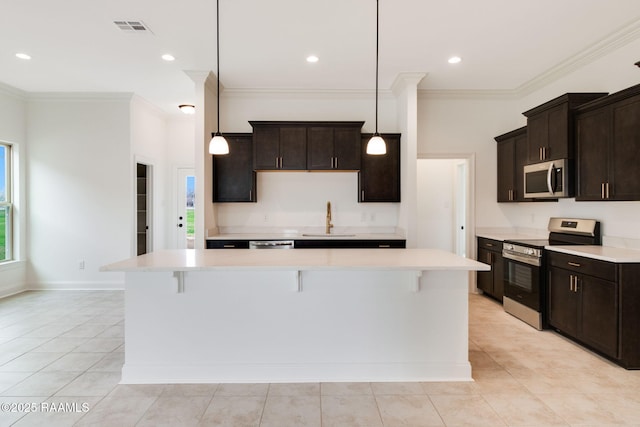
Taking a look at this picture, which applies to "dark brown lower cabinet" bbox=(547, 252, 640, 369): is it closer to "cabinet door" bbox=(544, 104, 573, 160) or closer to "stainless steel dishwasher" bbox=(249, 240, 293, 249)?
Result: "cabinet door" bbox=(544, 104, 573, 160)

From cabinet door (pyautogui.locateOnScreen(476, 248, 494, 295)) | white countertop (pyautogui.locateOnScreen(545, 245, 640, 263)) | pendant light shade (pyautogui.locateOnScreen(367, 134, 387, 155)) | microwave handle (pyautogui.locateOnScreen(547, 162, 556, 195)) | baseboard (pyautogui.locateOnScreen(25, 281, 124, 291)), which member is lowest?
baseboard (pyautogui.locateOnScreen(25, 281, 124, 291))

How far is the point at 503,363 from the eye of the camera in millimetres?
2871

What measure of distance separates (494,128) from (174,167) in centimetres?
533

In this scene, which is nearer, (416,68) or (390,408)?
(390,408)

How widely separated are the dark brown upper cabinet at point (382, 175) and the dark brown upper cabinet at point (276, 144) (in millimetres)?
861

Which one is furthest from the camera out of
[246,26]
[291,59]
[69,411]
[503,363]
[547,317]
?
[291,59]

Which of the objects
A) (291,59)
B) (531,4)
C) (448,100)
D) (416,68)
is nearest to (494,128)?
(448,100)

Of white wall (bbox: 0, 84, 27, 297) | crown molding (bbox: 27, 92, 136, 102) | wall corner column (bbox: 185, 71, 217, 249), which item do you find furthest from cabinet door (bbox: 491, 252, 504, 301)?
white wall (bbox: 0, 84, 27, 297)

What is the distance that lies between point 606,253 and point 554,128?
4.62 feet

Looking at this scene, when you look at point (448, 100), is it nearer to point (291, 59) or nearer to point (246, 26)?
point (291, 59)

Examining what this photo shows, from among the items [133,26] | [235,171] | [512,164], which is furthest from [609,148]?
[133,26]

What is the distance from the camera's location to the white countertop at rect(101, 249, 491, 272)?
232 centimetres

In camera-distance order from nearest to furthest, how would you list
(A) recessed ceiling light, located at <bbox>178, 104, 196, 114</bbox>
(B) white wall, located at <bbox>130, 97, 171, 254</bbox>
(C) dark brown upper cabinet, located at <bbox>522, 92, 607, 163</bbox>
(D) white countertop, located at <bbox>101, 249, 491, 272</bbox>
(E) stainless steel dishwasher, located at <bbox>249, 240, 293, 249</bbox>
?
1. (D) white countertop, located at <bbox>101, 249, 491, 272</bbox>
2. (C) dark brown upper cabinet, located at <bbox>522, 92, 607, 163</bbox>
3. (E) stainless steel dishwasher, located at <bbox>249, 240, 293, 249</bbox>
4. (B) white wall, located at <bbox>130, 97, 171, 254</bbox>
5. (A) recessed ceiling light, located at <bbox>178, 104, 196, 114</bbox>

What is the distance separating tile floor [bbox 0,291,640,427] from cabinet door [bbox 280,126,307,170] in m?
2.73
